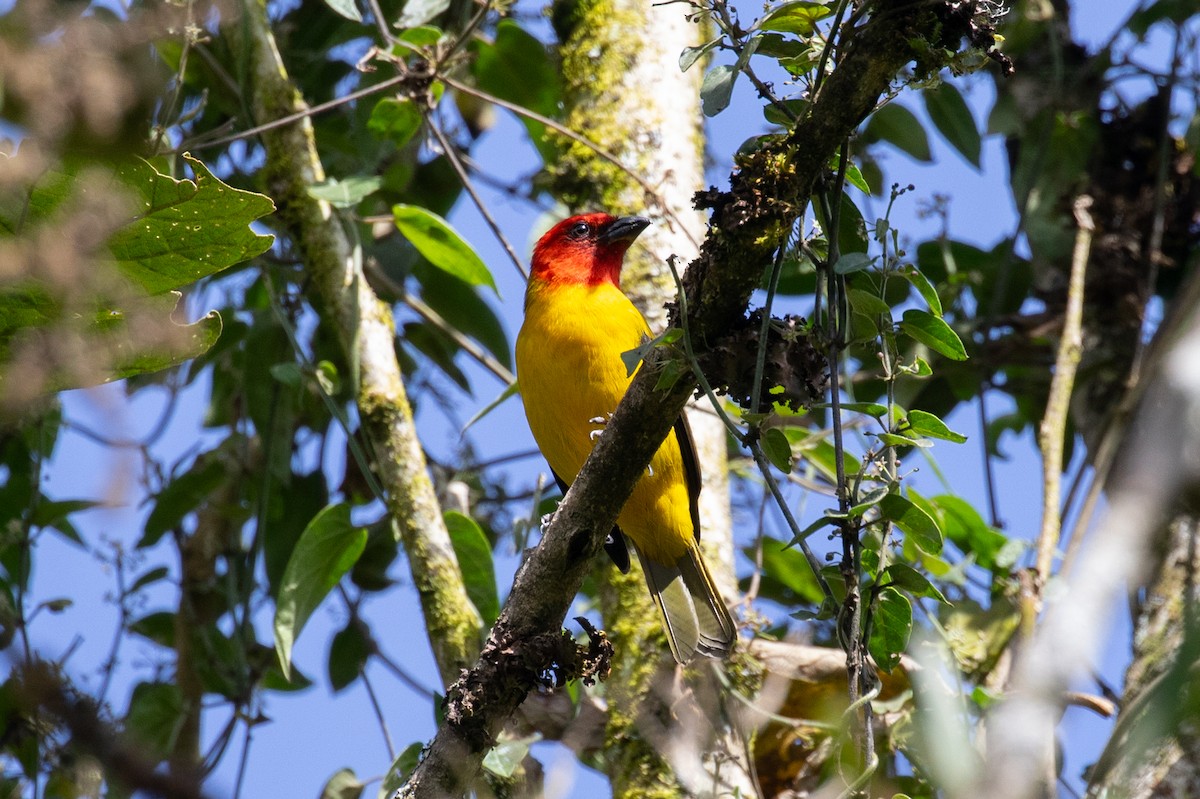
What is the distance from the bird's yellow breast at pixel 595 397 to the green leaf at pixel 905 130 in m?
1.52

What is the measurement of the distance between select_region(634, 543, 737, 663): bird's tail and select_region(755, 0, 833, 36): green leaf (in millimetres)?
1903

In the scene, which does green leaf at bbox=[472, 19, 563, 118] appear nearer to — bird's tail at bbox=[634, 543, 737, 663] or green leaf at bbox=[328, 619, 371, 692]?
bird's tail at bbox=[634, 543, 737, 663]

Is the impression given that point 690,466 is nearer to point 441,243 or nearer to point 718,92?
point 441,243

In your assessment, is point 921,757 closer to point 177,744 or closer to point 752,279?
point 752,279

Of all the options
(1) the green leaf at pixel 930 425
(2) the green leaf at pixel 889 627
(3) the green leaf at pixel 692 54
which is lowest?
(2) the green leaf at pixel 889 627

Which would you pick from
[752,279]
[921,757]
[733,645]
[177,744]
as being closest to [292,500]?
[177,744]

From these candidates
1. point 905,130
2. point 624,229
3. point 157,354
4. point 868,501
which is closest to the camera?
point 157,354

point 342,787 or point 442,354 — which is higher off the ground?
point 442,354

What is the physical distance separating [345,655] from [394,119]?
205 centimetres

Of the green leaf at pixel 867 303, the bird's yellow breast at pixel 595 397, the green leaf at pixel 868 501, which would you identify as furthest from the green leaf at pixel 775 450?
the bird's yellow breast at pixel 595 397

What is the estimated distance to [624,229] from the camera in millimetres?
4156

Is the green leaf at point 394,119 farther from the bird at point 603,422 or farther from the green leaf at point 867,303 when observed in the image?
the green leaf at point 867,303

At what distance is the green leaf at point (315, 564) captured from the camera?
363 cm

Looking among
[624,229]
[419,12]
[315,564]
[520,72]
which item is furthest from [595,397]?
[520,72]
